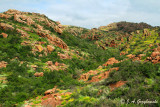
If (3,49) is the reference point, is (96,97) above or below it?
below


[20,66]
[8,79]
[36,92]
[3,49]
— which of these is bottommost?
[36,92]

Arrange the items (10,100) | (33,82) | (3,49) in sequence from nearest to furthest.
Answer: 1. (10,100)
2. (33,82)
3. (3,49)

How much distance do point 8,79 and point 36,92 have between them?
4114 mm

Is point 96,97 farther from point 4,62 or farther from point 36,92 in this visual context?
point 4,62

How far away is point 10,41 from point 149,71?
79.4 ft

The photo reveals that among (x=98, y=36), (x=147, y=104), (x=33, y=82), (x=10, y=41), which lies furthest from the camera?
(x=98, y=36)

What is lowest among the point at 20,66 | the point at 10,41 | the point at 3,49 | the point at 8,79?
the point at 8,79

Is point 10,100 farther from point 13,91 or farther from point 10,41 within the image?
point 10,41

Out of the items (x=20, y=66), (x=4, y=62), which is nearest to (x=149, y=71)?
(x=20, y=66)

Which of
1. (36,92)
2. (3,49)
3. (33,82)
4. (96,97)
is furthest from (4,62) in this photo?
(96,97)

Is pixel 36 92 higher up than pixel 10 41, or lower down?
lower down

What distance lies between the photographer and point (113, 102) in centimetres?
640

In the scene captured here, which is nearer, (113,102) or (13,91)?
(113,102)

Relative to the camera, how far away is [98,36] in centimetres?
7456
